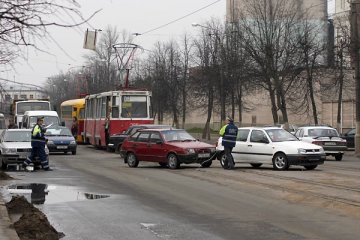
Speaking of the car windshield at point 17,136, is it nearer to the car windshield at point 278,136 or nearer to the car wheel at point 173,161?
the car wheel at point 173,161

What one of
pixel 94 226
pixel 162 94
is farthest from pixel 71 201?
pixel 162 94

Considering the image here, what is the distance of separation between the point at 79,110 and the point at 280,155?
85.0 ft

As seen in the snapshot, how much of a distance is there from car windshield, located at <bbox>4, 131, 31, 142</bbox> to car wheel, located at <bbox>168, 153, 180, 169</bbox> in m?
5.94

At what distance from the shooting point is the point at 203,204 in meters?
12.8

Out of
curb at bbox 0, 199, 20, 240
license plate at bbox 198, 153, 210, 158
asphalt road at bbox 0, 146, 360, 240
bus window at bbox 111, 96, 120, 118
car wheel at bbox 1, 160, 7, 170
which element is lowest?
asphalt road at bbox 0, 146, 360, 240

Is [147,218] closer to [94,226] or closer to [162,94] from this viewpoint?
[94,226]

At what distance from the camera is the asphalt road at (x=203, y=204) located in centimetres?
963

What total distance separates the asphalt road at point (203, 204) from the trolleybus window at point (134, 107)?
43.4 ft

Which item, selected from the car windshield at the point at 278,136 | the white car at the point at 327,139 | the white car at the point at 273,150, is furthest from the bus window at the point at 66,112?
the car windshield at the point at 278,136

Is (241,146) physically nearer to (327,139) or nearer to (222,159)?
(222,159)

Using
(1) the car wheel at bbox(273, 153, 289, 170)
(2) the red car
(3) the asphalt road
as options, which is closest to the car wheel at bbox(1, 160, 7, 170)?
(3) the asphalt road

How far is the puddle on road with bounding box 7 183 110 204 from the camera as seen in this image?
13.7 meters

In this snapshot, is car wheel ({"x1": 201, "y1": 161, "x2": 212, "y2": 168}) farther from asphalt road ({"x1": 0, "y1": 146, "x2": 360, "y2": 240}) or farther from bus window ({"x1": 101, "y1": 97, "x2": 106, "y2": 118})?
bus window ({"x1": 101, "y1": 97, "x2": 106, "y2": 118})

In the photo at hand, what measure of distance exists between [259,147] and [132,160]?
522 cm
